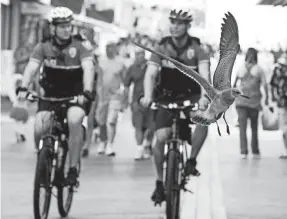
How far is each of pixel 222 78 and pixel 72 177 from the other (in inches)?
268

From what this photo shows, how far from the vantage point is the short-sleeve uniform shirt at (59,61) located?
9.61 meters

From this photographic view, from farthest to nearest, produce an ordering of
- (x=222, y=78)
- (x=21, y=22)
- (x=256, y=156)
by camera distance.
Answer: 1. (x=21, y=22)
2. (x=256, y=156)
3. (x=222, y=78)

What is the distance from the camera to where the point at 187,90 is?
901cm

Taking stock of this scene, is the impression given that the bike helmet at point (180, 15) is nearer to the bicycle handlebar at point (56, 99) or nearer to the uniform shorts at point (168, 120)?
the uniform shorts at point (168, 120)

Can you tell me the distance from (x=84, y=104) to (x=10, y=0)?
113ft

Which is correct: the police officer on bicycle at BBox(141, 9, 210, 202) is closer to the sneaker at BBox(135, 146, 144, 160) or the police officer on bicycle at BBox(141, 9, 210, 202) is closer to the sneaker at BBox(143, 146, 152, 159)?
the sneaker at BBox(135, 146, 144, 160)

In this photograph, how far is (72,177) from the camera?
9711 mm

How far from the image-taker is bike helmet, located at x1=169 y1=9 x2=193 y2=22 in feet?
25.7

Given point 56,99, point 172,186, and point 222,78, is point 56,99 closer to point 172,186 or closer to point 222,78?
point 172,186

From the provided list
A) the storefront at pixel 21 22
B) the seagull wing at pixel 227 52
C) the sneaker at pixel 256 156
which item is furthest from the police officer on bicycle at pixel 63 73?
the storefront at pixel 21 22

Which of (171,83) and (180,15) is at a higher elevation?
(180,15)

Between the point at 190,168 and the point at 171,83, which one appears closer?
the point at 171,83

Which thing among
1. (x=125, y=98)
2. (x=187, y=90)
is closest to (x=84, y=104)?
(x=187, y=90)

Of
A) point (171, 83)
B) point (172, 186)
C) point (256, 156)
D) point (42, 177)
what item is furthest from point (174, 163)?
point (256, 156)
